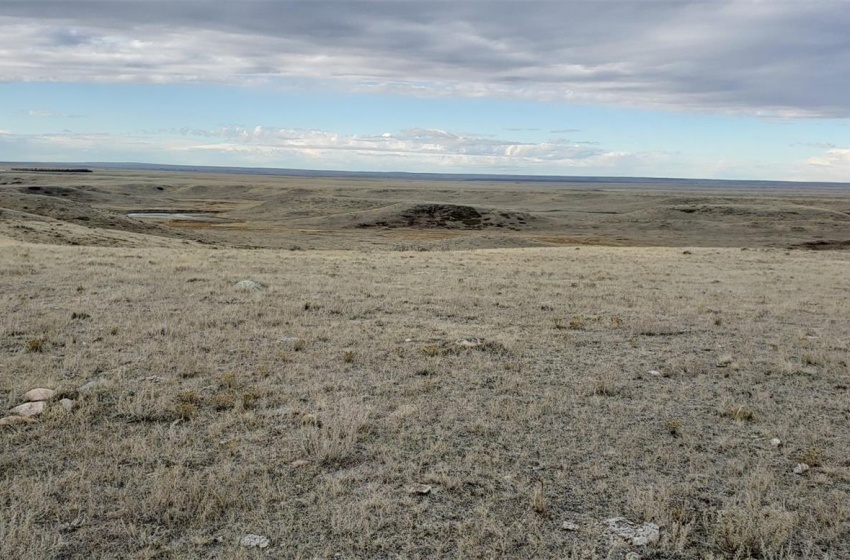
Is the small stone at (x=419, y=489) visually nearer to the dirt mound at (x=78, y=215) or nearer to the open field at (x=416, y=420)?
the open field at (x=416, y=420)

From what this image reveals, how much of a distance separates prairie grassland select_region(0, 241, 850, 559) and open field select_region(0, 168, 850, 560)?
0.03 meters

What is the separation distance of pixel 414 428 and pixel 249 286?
1102cm

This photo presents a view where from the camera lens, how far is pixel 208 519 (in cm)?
559

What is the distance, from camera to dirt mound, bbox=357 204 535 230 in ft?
257

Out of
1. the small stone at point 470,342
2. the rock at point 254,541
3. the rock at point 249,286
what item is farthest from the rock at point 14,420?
the rock at point 249,286

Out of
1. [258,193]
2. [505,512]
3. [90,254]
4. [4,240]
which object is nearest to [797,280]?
[505,512]

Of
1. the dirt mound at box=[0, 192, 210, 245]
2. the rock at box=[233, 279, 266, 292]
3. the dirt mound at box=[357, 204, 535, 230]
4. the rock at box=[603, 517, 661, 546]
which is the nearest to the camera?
the rock at box=[603, 517, 661, 546]

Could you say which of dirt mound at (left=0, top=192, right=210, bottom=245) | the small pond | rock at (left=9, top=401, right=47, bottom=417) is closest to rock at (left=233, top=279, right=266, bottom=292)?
rock at (left=9, top=401, right=47, bottom=417)

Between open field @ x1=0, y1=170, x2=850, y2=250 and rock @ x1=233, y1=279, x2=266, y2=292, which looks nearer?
rock @ x1=233, y1=279, x2=266, y2=292

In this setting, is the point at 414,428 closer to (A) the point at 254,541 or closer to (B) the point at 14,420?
(A) the point at 254,541

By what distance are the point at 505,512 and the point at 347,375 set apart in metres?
4.55

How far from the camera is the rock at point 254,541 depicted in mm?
5227

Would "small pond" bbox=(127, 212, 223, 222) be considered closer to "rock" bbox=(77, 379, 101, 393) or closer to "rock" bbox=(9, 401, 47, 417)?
"rock" bbox=(77, 379, 101, 393)

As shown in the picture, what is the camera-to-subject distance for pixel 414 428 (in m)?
7.75
